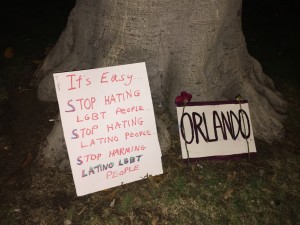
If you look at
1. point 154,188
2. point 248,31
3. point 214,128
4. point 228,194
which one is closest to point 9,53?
point 154,188

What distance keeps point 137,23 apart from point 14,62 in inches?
85.0

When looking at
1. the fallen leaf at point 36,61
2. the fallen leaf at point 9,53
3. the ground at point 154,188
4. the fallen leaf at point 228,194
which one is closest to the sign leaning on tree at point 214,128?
the ground at point 154,188

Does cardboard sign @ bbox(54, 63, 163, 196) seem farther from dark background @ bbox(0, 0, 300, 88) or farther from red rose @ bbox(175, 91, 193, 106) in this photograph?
dark background @ bbox(0, 0, 300, 88)

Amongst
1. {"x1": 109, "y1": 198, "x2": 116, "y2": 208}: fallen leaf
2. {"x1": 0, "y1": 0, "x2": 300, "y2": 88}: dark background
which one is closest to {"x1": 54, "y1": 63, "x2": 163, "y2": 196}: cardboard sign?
{"x1": 109, "y1": 198, "x2": 116, "y2": 208}: fallen leaf

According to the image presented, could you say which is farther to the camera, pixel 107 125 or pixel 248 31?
pixel 248 31

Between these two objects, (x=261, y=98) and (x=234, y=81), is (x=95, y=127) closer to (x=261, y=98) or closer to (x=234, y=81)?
(x=234, y=81)

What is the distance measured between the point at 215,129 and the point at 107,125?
0.93 meters

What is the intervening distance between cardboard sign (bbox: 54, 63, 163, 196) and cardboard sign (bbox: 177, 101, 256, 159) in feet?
1.09

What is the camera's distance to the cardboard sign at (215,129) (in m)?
2.41

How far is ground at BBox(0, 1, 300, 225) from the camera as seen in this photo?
2.16m

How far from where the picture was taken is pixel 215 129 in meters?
2.47

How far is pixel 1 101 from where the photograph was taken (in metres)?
3.11

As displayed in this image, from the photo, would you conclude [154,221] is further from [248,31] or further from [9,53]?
[248,31]

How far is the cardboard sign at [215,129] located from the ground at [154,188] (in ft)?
0.50
